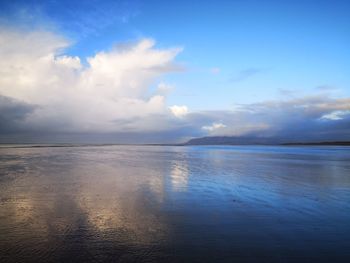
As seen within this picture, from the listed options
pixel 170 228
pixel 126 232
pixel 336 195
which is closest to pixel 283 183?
pixel 336 195

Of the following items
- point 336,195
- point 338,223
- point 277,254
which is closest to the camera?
point 277,254

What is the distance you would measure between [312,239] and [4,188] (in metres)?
12.6

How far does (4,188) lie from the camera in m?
12.8

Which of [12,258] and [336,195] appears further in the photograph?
[336,195]

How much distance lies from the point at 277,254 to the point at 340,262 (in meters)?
1.12

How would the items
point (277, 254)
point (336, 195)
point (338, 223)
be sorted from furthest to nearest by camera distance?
1. point (336, 195)
2. point (338, 223)
3. point (277, 254)

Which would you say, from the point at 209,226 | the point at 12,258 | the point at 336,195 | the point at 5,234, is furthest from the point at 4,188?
the point at 336,195

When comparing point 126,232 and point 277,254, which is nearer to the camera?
point 277,254

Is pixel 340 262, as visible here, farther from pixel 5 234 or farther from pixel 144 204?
pixel 5 234

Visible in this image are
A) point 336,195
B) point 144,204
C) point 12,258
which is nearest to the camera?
point 12,258

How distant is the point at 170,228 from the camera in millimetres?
7207

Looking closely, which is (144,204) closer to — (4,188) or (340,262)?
(340,262)

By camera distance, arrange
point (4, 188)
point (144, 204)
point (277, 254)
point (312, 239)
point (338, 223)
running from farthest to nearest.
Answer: point (4, 188)
point (144, 204)
point (338, 223)
point (312, 239)
point (277, 254)

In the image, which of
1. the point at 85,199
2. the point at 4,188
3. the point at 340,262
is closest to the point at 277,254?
the point at 340,262
